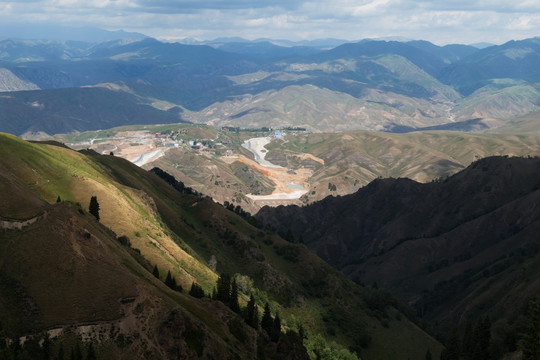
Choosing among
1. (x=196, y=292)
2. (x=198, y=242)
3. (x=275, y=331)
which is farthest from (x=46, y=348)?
(x=198, y=242)

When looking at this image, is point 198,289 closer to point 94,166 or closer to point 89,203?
point 89,203

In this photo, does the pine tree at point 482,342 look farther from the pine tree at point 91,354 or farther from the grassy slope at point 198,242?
the pine tree at point 91,354

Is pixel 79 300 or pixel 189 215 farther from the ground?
pixel 79 300

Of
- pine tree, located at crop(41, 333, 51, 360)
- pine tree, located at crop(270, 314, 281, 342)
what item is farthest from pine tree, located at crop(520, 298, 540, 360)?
pine tree, located at crop(41, 333, 51, 360)

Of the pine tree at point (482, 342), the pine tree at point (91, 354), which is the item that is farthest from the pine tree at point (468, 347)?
the pine tree at point (91, 354)

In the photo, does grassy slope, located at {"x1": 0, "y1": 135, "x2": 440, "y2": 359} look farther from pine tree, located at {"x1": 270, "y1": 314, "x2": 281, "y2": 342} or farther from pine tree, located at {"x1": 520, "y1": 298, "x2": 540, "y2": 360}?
pine tree, located at {"x1": 520, "y1": 298, "x2": 540, "y2": 360}

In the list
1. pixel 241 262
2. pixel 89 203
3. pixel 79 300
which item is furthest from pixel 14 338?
pixel 241 262

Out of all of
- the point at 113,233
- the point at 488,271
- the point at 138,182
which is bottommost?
the point at 488,271

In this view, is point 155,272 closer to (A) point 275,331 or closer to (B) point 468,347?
(A) point 275,331
